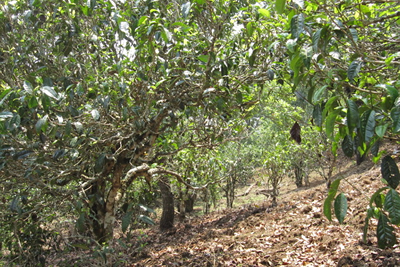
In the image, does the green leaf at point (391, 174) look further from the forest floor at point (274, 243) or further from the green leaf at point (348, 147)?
the forest floor at point (274, 243)

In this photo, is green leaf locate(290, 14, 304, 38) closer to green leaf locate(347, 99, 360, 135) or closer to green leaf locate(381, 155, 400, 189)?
green leaf locate(347, 99, 360, 135)

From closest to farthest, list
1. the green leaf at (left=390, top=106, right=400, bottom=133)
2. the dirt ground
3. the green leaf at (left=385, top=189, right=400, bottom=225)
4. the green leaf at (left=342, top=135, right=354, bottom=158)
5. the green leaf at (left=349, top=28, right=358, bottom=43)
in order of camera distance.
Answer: the green leaf at (left=390, top=106, right=400, bottom=133)
the green leaf at (left=385, top=189, right=400, bottom=225)
the green leaf at (left=342, top=135, right=354, bottom=158)
the green leaf at (left=349, top=28, right=358, bottom=43)
the dirt ground

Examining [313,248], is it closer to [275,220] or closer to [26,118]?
[275,220]

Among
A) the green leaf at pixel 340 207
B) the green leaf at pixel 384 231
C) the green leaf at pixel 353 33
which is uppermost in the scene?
the green leaf at pixel 353 33

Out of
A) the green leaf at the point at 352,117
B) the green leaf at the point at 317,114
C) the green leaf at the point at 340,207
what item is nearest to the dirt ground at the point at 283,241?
the green leaf at the point at 317,114

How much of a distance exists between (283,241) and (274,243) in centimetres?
15

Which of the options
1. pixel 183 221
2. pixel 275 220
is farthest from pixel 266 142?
pixel 275 220

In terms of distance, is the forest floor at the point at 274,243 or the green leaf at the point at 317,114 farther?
the forest floor at the point at 274,243

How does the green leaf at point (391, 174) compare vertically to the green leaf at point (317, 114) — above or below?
below

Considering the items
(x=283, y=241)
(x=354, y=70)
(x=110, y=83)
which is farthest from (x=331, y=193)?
(x=283, y=241)

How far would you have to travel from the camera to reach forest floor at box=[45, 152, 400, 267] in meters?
3.63

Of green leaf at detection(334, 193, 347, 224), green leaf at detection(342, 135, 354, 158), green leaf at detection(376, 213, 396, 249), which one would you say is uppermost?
green leaf at detection(342, 135, 354, 158)

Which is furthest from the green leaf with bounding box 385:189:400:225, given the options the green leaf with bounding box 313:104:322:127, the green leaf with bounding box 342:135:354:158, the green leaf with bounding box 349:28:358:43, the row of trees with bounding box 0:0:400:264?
the row of trees with bounding box 0:0:400:264

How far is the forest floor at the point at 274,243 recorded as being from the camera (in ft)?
11.9
